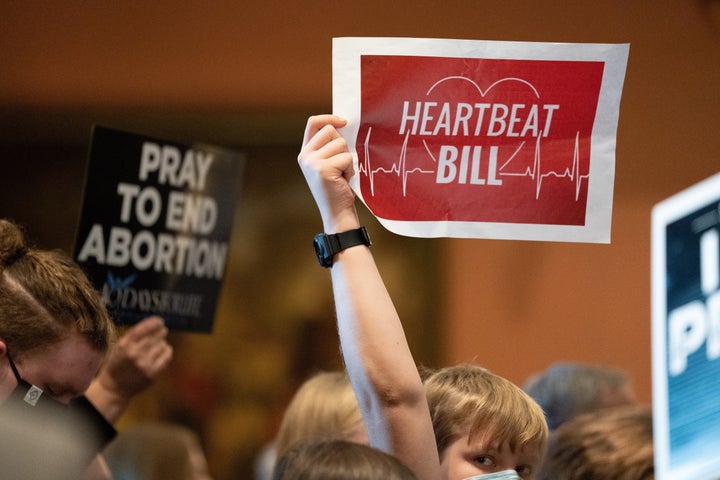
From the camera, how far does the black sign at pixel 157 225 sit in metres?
2.94

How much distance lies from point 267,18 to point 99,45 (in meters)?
0.73

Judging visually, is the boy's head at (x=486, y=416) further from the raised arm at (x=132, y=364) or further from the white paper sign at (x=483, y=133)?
the raised arm at (x=132, y=364)

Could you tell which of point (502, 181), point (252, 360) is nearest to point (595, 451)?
point (502, 181)

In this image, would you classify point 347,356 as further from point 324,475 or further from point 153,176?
point 153,176

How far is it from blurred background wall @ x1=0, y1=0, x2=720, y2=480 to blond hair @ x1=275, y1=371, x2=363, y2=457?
2.02 m

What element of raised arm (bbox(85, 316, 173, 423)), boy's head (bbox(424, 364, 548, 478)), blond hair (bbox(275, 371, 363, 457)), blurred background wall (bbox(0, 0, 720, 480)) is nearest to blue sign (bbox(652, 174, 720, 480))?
boy's head (bbox(424, 364, 548, 478))

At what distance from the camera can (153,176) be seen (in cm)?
306

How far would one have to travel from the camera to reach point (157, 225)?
3.08m

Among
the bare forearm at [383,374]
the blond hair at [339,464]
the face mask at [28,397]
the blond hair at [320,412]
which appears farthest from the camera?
the blond hair at [320,412]

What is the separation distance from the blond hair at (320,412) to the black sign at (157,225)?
366mm

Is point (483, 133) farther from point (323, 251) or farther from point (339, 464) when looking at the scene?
point (339, 464)

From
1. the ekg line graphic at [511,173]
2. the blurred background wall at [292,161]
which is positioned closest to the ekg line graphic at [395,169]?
the ekg line graphic at [511,173]

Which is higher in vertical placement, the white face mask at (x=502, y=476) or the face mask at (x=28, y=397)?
the face mask at (x=28, y=397)

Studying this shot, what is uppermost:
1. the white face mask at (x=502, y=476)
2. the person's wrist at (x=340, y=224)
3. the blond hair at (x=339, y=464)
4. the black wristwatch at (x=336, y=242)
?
the person's wrist at (x=340, y=224)
